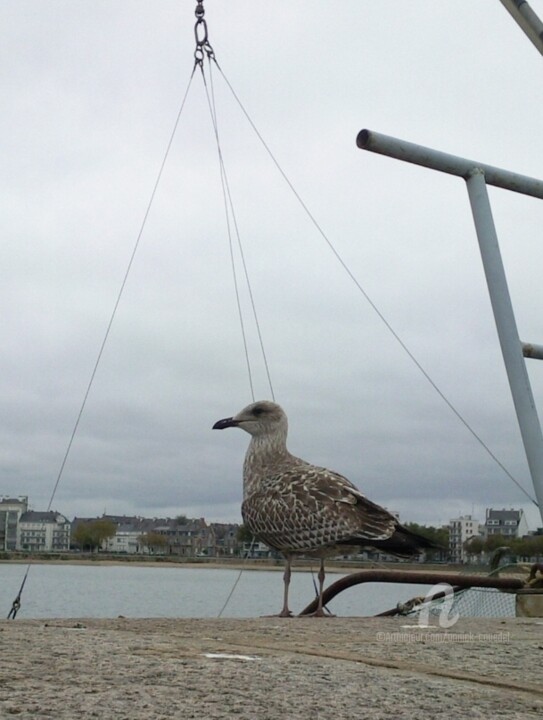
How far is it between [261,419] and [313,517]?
4.26ft

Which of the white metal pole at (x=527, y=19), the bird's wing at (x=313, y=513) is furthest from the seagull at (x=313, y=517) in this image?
the white metal pole at (x=527, y=19)

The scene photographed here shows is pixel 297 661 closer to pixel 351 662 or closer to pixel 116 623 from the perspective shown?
pixel 351 662

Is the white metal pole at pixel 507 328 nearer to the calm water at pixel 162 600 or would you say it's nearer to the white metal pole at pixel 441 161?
the white metal pole at pixel 441 161

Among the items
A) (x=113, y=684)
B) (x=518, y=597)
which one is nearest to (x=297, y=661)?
(x=113, y=684)

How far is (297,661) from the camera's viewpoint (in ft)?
14.2

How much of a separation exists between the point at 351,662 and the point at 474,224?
6.81 feet

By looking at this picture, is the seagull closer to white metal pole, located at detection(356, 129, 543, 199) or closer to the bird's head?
the bird's head

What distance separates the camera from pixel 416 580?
8.15 m

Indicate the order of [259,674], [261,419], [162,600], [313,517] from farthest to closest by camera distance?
[162,600] < [261,419] < [313,517] < [259,674]

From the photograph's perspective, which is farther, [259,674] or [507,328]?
[259,674]

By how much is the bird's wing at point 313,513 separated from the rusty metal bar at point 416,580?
0.30 meters

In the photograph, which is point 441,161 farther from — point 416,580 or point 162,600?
point 162,600

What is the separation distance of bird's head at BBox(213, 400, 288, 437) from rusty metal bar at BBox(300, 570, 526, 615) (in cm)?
156

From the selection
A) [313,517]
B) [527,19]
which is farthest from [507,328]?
[313,517]
